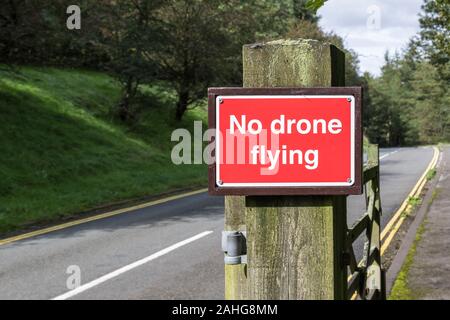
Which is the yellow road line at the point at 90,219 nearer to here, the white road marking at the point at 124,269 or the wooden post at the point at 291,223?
the white road marking at the point at 124,269

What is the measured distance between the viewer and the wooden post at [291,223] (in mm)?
2068

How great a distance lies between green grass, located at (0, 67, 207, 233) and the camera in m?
14.4

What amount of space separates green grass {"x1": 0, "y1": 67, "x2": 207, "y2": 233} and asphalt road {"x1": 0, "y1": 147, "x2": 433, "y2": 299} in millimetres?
2183

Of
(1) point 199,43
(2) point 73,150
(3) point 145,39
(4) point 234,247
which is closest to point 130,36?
(3) point 145,39

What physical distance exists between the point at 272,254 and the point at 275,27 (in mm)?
41121

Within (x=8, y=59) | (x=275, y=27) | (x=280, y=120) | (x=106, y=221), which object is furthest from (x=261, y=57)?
(x=275, y=27)

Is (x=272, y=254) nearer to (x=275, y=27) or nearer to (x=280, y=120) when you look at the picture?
(x=280, y=120)

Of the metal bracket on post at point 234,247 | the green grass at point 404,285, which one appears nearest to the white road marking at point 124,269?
the green grass at point 404,285

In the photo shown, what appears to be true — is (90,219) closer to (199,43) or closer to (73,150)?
(73,150)

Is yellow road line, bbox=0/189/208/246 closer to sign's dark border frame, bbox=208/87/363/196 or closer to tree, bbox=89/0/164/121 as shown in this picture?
sign's dark border frame, bbox=208/87/363/196

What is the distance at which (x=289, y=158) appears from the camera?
2039mm

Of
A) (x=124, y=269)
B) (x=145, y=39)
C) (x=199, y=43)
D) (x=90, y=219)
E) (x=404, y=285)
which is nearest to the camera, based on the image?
(x=404, y=285)

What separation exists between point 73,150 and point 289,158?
1873 cm

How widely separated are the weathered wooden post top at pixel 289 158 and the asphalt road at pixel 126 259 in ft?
14.3
